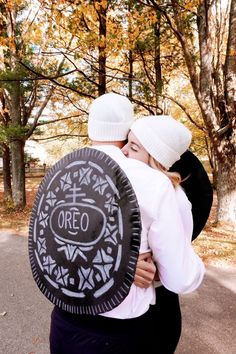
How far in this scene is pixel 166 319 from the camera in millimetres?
1509

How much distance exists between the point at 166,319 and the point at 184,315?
2197 mm

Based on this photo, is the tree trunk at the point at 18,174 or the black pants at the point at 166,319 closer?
the black pants at the point at 166,319

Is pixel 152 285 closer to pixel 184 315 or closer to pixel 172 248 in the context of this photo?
pixel 172 248

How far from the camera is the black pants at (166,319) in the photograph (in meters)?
1.46

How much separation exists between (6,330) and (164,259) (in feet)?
8.80

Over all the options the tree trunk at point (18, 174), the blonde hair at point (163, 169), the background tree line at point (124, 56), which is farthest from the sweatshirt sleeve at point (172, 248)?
the tree trunk at point (18, 174)

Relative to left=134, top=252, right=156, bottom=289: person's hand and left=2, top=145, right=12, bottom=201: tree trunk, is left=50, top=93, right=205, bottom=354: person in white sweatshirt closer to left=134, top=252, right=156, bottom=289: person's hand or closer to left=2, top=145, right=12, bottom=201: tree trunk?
left=134, top=252, right=156, bottom=289: person's hand

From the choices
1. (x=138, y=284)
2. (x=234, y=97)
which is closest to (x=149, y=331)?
(x=138, y=284)

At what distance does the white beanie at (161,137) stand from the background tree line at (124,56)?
5386mm

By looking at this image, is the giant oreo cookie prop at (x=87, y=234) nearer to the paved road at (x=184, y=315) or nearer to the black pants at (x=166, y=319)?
the black pants at (x=166, y=319)

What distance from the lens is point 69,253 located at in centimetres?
132

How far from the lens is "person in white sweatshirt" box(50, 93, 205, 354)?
1.19 m

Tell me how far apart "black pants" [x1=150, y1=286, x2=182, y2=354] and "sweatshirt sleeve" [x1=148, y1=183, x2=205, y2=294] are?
0.63ft

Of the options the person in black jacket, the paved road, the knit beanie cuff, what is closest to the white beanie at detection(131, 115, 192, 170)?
the knit beanie cuff
